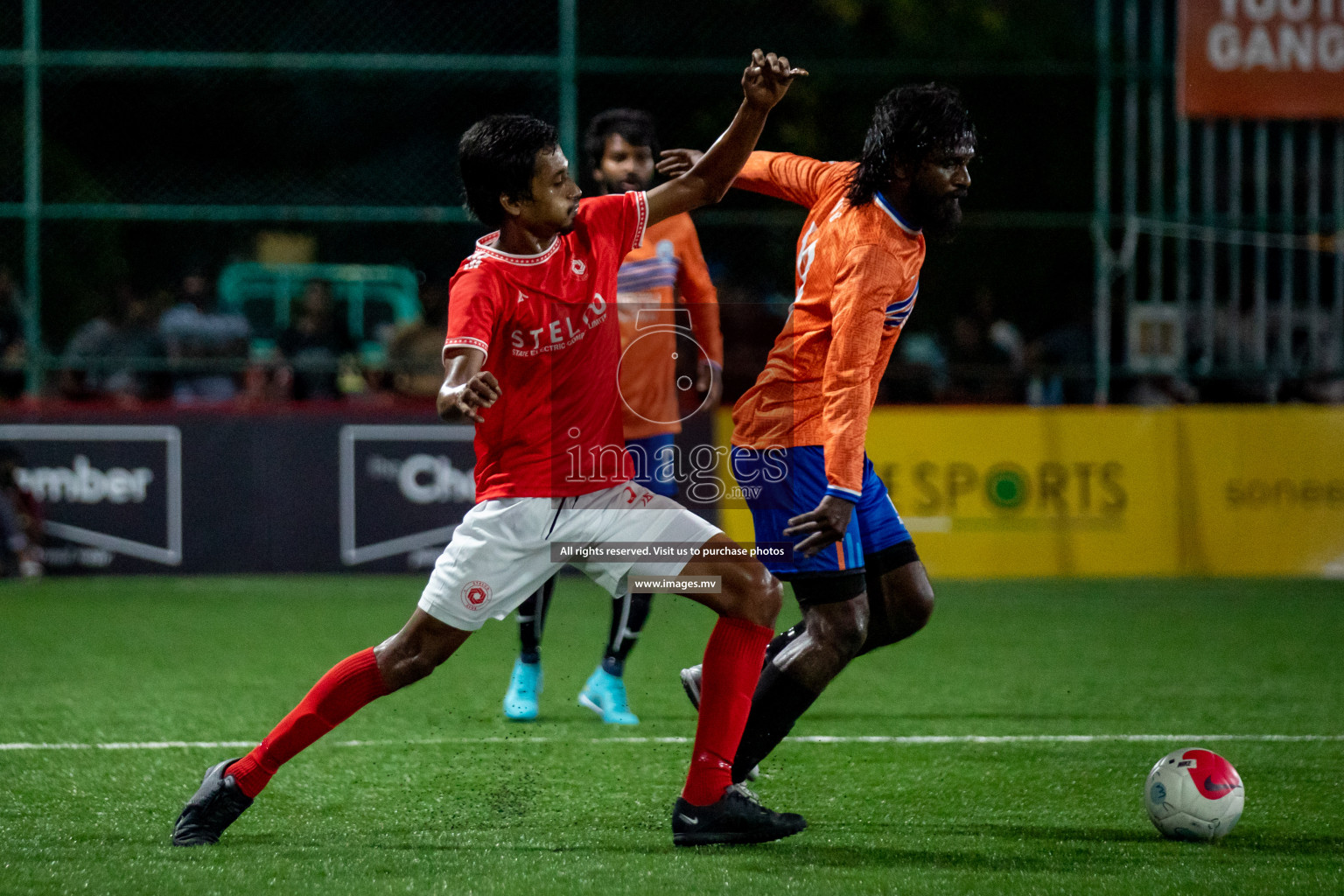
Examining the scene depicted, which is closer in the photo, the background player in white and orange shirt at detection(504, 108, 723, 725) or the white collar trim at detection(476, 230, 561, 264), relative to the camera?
the white collar trim at detection(476, 230, 561, 264)

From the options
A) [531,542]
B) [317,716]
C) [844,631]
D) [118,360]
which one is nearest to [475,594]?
[531,542]

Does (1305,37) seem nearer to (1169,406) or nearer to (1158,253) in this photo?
(1158,253)

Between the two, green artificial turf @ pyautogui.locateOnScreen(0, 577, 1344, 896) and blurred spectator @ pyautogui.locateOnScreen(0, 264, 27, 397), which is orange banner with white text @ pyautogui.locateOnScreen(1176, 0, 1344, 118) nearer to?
green artificial turf @ pyautogui.locateOnScreen(0, 577, 1344, 896)

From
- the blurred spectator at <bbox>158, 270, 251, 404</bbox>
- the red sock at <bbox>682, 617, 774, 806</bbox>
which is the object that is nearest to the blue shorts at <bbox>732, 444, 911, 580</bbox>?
the red sock at <bbox>682, 617, 774, 806</bbox>

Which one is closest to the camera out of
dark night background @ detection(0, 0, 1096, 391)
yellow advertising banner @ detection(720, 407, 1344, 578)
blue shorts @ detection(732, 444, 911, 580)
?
blue shorts @ detection(732, 444, 911, 580)

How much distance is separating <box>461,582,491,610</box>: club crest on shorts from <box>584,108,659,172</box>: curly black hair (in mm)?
2689

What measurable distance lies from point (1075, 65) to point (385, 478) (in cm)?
560

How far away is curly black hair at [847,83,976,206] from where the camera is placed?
4.52 metres

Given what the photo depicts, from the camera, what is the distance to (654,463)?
6414 mm

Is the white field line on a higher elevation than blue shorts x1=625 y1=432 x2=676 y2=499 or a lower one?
lower

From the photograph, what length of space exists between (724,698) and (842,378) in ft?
2.86

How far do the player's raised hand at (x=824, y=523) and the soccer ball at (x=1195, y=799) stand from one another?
43.5 inches

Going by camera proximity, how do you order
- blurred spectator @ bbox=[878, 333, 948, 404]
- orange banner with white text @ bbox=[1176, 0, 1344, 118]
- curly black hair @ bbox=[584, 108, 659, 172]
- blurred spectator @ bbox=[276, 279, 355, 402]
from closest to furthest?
curly black hair @ bbox=[584, 108, 659, 172] < blurred spectator @ bbox=[878, 333, 948, 404] < blurred spectator @ bbox=[276, 279, 355, 402] < orange banner with white text @ bbox=[1176, 0, 1344, 118]

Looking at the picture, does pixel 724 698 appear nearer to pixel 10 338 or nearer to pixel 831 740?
pixel 831 740
